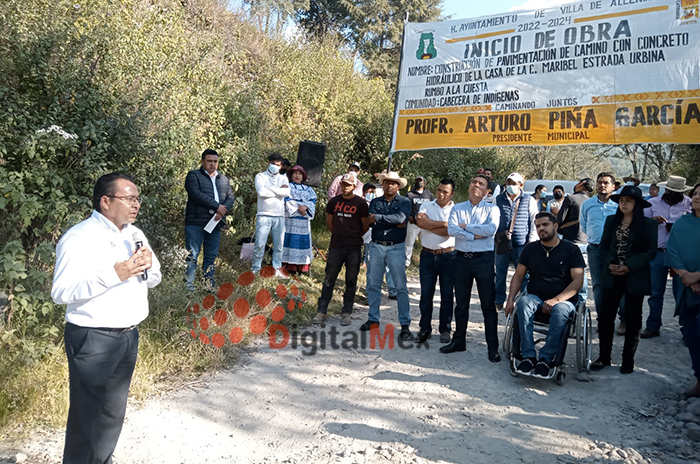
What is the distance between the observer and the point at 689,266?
5.21 metres

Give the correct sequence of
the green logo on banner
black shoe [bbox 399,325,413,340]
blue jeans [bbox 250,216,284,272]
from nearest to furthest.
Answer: black shoe [bbox 399,325,413,340] → blue jeans [bbox 250,216,284,272] → the green logo on banner

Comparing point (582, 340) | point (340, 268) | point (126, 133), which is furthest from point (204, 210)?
point (582, 340)

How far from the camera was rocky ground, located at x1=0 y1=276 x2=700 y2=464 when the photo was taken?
379cm

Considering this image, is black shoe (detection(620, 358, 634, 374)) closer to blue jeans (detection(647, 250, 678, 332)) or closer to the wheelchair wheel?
the wheelchair wheel

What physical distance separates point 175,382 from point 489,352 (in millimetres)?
3228

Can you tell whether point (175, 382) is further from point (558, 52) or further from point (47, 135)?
point (558, 52)

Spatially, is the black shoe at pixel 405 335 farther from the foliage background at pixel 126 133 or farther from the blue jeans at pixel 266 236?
the blue jeans at pixel 266 236

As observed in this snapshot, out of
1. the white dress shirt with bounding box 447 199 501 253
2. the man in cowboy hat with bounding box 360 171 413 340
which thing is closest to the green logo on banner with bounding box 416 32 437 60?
the man in cowboy hat with bounding box 360 171 413 340

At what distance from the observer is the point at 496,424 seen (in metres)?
4.29

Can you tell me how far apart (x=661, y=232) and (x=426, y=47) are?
432cm

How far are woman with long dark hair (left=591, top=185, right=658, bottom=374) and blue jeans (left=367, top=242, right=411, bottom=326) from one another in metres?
2.21

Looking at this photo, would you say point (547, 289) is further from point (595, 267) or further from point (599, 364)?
point (595, 267)

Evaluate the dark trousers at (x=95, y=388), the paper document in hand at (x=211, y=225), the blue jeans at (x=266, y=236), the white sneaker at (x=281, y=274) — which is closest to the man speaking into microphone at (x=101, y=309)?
the dark trousers at (x=95, y=388)

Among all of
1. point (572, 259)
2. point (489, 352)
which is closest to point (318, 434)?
point (489, 352)
